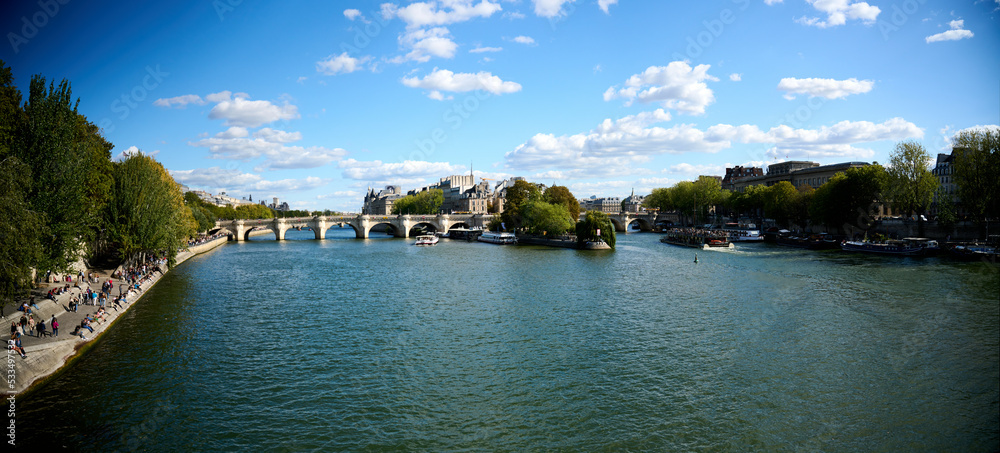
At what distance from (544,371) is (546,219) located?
5736 cm

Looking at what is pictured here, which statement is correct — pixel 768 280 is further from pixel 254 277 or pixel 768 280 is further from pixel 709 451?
pixel 254 277

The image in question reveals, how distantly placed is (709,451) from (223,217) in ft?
379

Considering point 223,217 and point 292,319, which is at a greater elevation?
point 223,217

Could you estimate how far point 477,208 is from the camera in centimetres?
14700

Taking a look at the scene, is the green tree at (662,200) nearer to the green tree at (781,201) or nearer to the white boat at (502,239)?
the green tree at (781,201)

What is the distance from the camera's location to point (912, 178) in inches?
2315

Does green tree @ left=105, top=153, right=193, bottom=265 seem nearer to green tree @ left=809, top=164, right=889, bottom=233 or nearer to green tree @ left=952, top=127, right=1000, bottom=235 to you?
green tree @ left=952, top=127, right=1000, bottom=235

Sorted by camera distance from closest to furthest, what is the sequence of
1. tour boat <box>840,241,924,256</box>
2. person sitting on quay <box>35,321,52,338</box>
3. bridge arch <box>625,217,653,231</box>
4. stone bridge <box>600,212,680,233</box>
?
person sitting on quay <box>35,321,52,338</box>
tour boat <box>840,241,924,256</box>
stone bridge <box>600,212,680,233</box>
bridge arch <box>625,217,653,231</box>

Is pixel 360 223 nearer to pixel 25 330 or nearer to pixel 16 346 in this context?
pixel 25 330

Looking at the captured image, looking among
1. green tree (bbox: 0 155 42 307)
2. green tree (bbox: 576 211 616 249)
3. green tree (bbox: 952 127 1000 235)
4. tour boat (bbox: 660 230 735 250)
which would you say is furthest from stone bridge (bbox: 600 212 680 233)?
green tree (bbox: 0 155 42 307)

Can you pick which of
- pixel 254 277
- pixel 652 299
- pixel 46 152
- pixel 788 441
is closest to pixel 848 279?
pixel 652 299

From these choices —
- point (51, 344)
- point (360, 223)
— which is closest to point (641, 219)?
point (360, 223)

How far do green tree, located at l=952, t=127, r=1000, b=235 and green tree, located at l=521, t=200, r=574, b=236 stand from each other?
41654 millimetres

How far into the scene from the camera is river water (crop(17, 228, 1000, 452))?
14.7 meters
